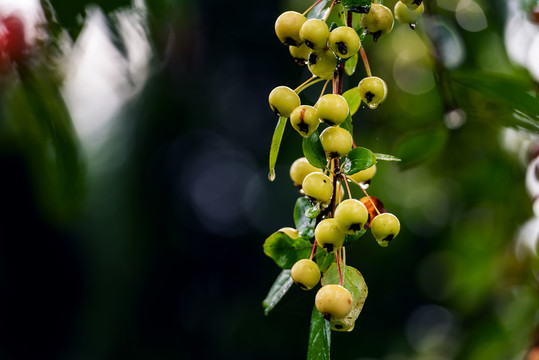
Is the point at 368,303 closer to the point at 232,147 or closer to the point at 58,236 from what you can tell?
the point at 232,147

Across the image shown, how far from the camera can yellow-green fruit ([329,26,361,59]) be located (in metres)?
0.54

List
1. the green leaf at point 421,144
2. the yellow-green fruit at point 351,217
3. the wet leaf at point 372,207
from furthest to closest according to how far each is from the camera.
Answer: the green leaf at point 421,144
the wet leaf at point 372,207
the yellow-green fruit at point 351,217

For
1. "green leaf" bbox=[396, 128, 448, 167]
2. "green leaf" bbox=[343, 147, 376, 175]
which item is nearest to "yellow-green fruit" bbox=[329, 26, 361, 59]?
"green leaf" bbox=[343, 147, 376, 175]

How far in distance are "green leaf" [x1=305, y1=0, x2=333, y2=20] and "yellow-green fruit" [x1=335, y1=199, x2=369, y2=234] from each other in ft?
0.76

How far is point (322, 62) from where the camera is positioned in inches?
22.8

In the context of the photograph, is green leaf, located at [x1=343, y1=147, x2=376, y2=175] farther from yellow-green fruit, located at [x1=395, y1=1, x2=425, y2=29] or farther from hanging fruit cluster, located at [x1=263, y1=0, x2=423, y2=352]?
yellow-green fruit, located at [x1=395, y1=1, x2=425, y2=29]

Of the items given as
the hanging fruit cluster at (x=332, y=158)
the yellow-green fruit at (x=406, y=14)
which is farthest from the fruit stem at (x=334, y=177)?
the yellow-green fruit at (x=406, y=14)

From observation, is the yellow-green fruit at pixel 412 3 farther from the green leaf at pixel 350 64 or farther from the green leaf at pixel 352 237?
the green leaf at pixel 352 237

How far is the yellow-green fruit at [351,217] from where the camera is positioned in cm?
53

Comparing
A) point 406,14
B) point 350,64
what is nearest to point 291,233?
point 350,64

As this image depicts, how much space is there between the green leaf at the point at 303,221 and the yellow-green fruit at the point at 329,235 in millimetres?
71

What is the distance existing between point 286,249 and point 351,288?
103mm

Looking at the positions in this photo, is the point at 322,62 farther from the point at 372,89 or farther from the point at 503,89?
the point at 503,89

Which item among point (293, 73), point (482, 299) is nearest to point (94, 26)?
point (482, 299)
